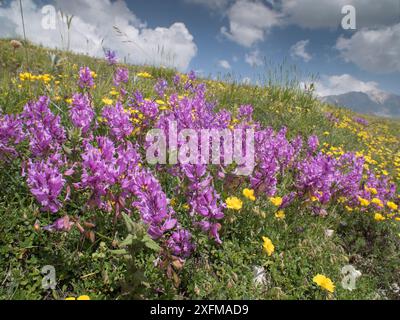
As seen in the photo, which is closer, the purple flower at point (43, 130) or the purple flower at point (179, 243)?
the purple flower at point (179, 243)

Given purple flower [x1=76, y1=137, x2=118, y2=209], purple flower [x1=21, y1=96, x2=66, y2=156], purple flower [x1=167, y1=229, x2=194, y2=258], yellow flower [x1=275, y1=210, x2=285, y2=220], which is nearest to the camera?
purple flower [x1=76, y1=137, x2=118, y2=209]

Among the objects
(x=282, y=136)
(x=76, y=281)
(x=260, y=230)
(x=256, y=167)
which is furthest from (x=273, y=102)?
(x=76, y=281)

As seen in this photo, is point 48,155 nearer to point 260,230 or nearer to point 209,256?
point 209,256

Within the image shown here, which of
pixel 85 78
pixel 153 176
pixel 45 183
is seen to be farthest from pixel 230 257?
pixel 85 78

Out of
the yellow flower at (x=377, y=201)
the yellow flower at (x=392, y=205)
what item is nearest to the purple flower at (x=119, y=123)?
the yellow flower at (x=377, y=201)

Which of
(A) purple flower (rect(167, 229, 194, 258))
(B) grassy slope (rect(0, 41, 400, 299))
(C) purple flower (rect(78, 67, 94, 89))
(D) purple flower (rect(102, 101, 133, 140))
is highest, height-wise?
(C) purple flower (rect(78, 67, 94, 89))

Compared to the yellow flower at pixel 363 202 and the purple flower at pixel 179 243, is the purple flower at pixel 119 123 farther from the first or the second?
the yellow flower at pixel 363 202

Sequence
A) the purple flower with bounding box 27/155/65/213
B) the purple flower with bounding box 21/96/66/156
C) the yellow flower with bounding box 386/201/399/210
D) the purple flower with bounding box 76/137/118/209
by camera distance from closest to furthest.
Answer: the purple flower with bounding box 27/155/65/213 → the purple flower with bounding box 76/137/118/209 → the purple flower with bounding box 21/96/66/156 → the yellow flower with bounding box 386/201/399/210

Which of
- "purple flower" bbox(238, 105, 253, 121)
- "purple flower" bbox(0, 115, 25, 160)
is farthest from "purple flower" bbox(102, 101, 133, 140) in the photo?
"purple flower" bbox(238, 105, 253, 121)

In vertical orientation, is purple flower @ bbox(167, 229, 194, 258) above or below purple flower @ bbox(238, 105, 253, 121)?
below

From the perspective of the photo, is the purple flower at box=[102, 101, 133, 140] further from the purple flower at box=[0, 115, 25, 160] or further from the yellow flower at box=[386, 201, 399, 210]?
the yellow flower at box=[386, 201, 399, 210]

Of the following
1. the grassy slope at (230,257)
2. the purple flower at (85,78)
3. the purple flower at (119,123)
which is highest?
the purple flower at (85,78)

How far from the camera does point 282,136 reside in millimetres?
4734

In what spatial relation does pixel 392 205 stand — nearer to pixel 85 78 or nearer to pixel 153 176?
pixel 153 176
